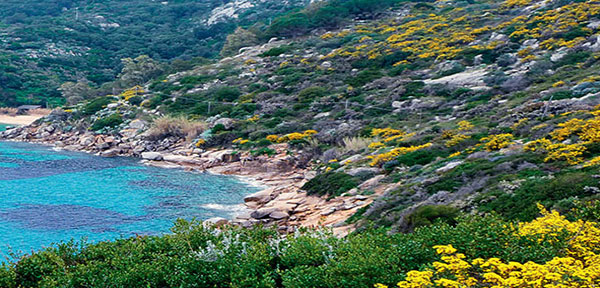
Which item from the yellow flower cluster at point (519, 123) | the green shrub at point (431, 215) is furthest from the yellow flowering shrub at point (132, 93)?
the green shrub at point (431, 215)

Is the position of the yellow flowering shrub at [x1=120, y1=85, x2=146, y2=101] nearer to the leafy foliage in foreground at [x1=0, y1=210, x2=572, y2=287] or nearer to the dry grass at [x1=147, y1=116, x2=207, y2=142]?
the dry grass at [x1=147, y1=116, x2=207, y2=142]

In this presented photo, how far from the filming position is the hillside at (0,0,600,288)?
6.26m

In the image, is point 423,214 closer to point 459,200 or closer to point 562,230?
point 459,200

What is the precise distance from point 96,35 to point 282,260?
77.4m

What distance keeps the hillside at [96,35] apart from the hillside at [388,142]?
70.8ft

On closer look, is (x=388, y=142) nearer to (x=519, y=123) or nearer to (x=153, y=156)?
(x=519, y=123)

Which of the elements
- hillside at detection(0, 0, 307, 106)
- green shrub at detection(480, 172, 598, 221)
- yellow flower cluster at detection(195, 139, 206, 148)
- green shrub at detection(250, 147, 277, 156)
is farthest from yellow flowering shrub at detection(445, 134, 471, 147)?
hillside at detection(0, 0, 307, 106)

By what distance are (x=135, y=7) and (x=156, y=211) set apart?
8695cm

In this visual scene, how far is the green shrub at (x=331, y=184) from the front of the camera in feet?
49.2

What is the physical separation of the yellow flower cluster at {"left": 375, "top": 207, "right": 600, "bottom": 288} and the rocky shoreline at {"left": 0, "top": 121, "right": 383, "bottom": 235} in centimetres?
330

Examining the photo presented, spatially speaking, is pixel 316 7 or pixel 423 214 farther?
pixel 316 7

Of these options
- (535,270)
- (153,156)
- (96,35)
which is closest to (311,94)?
(153,156)

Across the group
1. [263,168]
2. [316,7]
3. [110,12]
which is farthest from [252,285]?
[110,12]

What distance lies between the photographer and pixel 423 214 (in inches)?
367
